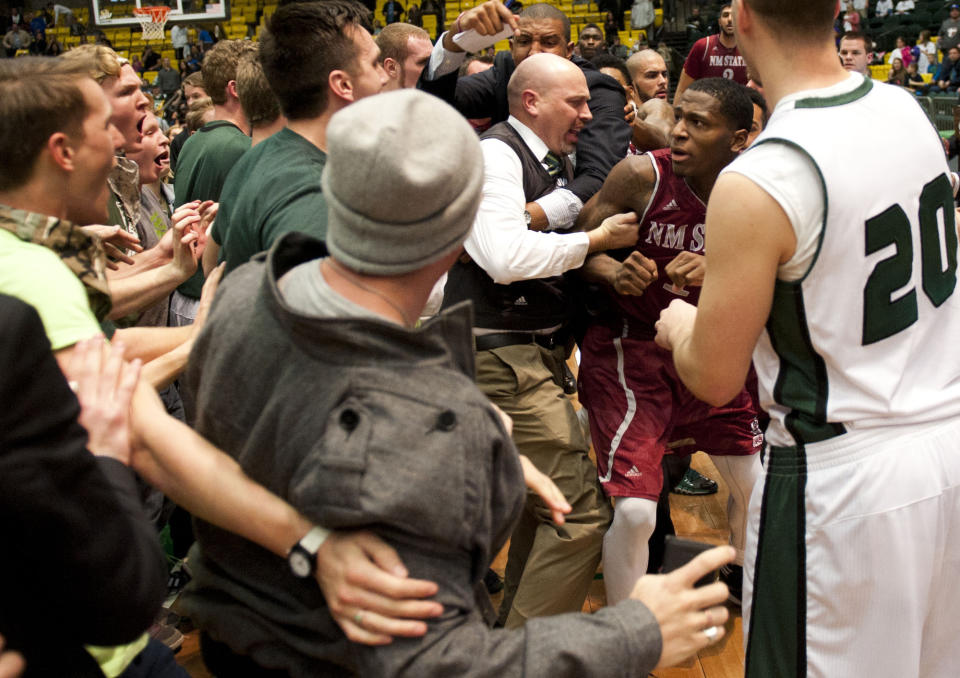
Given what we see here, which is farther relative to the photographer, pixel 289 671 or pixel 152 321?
pixel 152 321

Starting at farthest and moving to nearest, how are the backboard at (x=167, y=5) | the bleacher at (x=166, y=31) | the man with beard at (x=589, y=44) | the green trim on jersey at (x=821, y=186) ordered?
the bleacher at (x=166, y=31)
the backboard at (x=167, y=5)
the man with beard at (x=589, y=44)
the green trim on jersey at (x=821, y=186)

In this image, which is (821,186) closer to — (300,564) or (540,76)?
(300,564)

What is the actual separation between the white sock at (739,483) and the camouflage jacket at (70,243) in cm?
230

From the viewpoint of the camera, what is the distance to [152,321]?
131 inches

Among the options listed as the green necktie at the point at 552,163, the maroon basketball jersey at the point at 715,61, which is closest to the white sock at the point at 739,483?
the green necktie at the point at 552,163

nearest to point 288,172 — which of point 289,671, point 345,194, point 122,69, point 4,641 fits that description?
point 345,194

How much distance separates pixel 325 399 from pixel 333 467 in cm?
9

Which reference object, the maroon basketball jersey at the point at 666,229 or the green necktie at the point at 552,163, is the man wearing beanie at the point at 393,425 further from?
the green necktie at the point at 552,163

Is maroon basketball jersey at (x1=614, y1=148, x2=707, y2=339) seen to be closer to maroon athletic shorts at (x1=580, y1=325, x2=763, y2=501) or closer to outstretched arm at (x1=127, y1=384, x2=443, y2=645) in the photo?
maroon athletic shorts at (x1=580, y1=325, x2=763, y2=501)

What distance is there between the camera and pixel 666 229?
3.04 meters

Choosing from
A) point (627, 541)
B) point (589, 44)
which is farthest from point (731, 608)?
point (589, 44)

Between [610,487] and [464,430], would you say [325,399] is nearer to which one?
[464,430]

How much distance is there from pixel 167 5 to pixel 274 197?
18.3 metres

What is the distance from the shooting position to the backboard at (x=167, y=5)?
17.6m
